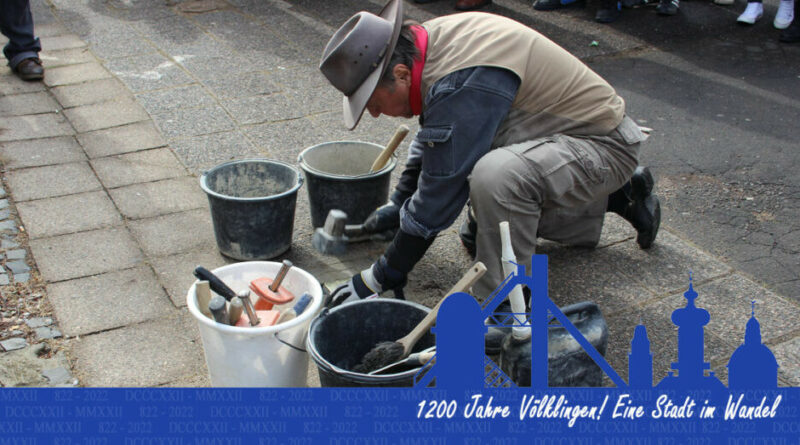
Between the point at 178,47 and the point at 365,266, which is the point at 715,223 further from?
the point at 178,47

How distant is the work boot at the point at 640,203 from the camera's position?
3709 millimetres

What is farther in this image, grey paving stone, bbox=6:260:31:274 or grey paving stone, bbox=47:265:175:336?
grey paving stone, bbox=6:260:31:274

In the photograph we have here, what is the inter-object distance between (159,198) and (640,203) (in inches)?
101

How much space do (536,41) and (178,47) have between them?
4.20 m

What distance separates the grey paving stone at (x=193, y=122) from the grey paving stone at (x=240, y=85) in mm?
286

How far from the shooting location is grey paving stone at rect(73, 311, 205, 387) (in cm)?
302

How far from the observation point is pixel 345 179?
368 centimetres

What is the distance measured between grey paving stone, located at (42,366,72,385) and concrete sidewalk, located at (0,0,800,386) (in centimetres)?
4

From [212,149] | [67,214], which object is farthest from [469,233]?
[67,214]

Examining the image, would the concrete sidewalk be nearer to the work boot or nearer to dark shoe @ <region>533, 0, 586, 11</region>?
the work boot

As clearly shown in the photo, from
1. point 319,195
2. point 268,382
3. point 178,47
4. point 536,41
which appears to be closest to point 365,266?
point 319,195

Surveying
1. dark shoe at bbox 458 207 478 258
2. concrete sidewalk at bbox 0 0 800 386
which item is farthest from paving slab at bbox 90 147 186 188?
dark shoe at bbox 458 207 478 258

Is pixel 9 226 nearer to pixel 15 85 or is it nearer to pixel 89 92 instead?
pixel 89 92

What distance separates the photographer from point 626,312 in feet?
11.3
